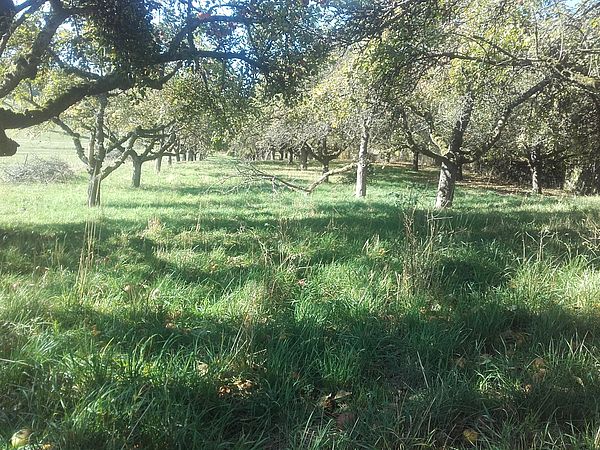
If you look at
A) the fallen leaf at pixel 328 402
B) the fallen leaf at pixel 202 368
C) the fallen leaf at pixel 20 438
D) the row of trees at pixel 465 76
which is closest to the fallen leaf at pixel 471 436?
the fallen leaf at pixel 328 402

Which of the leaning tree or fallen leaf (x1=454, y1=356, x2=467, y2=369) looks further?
the leaning tree

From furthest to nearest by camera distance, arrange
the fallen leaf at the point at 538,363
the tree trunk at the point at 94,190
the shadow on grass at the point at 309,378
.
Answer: the tree trunk at the point at 94,190 < the fallen leaf at the point at 538,363 < the shadow on grass at the point at 309,378

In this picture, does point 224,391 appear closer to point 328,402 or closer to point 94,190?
point 328,402

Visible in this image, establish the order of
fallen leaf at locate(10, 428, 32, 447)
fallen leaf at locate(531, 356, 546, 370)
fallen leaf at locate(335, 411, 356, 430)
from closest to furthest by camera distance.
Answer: fallen leaf at locate(10, 428, 32, 447)
fallen leaf at locate(335, 411, 356, 430)
fallen leaf at locate(531, 356, 546, 370)

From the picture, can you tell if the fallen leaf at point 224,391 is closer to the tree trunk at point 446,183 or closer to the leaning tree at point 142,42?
the leaning tree at point 142,42

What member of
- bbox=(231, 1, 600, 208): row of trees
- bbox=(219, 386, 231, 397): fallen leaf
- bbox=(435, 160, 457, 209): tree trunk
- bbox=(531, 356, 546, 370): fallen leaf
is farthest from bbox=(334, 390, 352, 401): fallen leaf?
bbox=(435, 160, 457, 209): tree trunk

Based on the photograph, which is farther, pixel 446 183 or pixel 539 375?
pixel 446 183

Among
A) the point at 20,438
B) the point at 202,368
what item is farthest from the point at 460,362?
the point at 20,438

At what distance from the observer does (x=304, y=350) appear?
312cm

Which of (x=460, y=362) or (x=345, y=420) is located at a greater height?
Answer: (x=460, y=362)

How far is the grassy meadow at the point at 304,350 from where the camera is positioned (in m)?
2.28

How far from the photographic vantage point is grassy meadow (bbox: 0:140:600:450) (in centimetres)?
228

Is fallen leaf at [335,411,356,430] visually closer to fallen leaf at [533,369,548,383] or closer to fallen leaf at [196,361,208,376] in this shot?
fallen leaf at [196,361,208,376]

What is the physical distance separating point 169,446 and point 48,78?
36.9 feet
